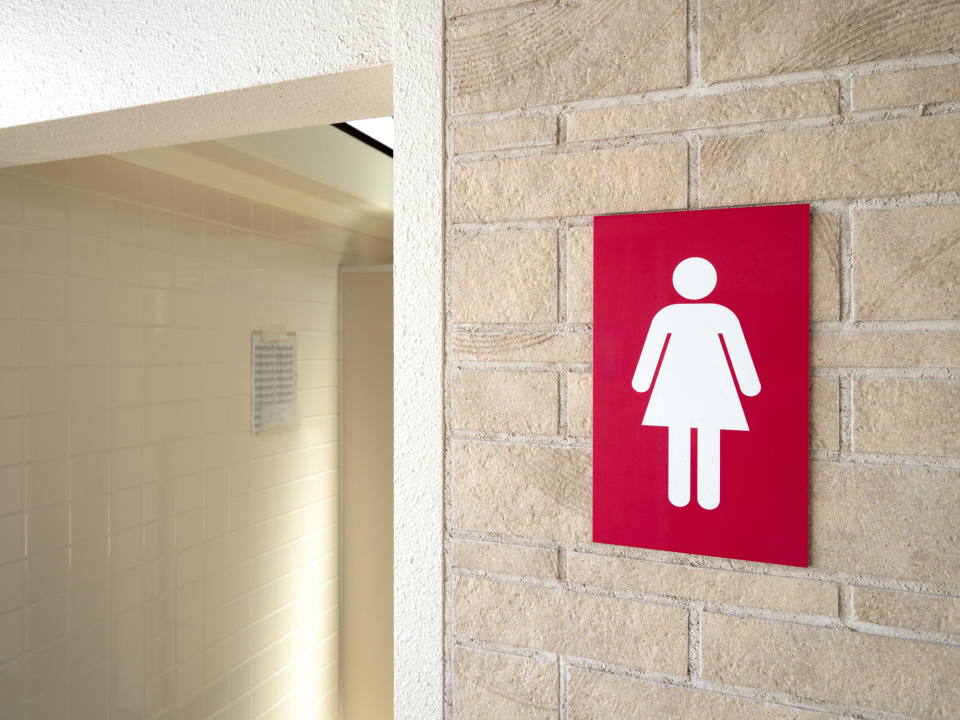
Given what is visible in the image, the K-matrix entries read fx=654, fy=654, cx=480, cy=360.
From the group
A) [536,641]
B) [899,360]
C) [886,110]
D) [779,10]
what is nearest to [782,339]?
[899,360]

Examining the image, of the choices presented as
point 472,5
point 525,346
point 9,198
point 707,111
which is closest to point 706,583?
point 525,346

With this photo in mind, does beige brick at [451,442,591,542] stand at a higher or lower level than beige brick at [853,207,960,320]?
lower

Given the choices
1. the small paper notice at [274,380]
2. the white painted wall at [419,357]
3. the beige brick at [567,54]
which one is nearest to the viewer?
the beige brick at [567,54]

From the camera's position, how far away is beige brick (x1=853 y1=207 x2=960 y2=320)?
715 mm

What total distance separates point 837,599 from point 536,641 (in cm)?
38

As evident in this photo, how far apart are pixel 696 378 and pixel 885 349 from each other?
20 cm

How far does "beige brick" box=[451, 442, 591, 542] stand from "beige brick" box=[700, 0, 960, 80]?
521 mm

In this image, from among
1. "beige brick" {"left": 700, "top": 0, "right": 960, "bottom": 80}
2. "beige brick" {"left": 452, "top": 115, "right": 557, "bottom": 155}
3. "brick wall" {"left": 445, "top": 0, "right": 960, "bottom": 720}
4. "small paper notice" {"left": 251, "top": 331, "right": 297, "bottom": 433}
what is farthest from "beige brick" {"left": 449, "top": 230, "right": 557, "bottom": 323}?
"small paper notice" {"left": 251, "top": 331, "right": 297, "bottom": 433}

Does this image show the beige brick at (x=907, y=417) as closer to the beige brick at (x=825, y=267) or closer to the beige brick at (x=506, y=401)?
the beige brick at (x=825, y=267)

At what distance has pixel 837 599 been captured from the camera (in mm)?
754

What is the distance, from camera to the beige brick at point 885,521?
72cm

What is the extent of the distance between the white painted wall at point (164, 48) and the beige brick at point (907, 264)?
0.68 metres

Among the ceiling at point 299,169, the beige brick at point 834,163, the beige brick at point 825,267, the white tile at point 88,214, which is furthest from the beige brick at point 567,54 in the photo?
the white tile at point 88,214

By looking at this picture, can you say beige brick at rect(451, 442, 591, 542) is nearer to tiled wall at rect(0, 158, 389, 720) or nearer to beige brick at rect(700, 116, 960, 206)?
beige brick at rect(700, 116, 960, 206)
